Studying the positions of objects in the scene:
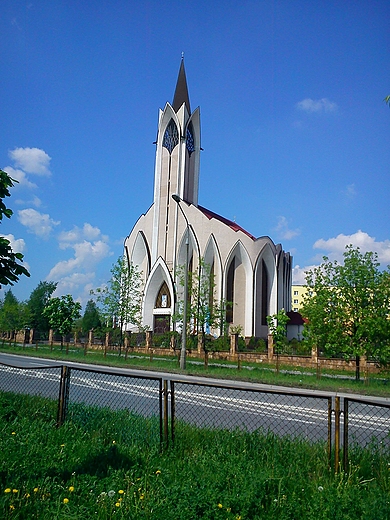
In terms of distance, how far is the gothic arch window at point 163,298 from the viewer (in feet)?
182

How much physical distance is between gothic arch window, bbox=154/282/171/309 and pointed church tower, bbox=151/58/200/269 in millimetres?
2805

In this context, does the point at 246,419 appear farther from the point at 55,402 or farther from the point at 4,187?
the point at 4,187

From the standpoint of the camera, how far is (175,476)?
4.58 metres

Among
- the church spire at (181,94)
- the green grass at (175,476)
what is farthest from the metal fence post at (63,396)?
the church spire at (181,94)

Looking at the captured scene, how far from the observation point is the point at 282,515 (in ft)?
12.0

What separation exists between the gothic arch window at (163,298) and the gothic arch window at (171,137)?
17.2m

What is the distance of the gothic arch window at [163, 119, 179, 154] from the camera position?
58.8m

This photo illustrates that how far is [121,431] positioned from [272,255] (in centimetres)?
4889

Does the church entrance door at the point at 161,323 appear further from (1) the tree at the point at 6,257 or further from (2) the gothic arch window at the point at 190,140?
(1) the tree at the point at 6,257

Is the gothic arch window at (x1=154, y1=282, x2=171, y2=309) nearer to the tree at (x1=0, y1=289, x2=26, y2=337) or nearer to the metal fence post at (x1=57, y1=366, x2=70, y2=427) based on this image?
the tree at (x1=0, y1=289, x2=26, y2=337)

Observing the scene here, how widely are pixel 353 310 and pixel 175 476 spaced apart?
1634 cm

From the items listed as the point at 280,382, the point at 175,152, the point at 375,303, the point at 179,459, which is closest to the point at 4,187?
the point at 179,459

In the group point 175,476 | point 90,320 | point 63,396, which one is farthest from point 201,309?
point 90,320

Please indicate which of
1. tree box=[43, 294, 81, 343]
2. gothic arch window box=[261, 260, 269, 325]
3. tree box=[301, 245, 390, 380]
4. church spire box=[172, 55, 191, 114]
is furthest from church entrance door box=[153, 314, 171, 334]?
tree box=[301, 245, 390, 380]
